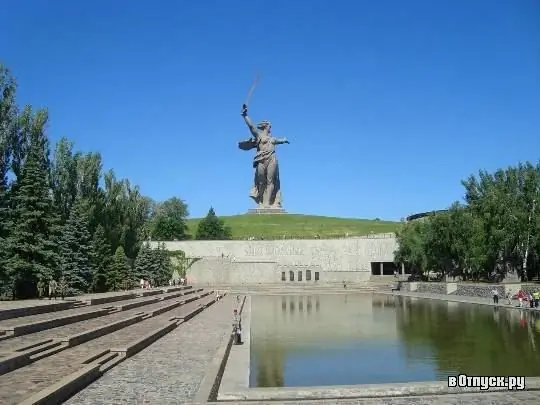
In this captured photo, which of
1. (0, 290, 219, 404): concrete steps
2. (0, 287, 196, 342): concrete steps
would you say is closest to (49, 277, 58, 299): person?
(0, 287, 196, 342): concrete steps

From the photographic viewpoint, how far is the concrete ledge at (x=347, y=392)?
27.8ft

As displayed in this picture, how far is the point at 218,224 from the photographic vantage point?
7362 centimetres

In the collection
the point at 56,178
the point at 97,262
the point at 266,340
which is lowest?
the point at 266,340

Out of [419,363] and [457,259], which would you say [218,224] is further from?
[419,363]

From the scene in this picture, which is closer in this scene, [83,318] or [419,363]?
[419,363]

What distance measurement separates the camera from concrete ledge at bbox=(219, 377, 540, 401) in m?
8.46

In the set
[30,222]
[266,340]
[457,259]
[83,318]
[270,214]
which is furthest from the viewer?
[270,214]

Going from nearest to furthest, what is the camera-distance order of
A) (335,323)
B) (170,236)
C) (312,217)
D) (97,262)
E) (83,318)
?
(83,318) → (335,323) → (97,262) → (170,236) → (312,217)

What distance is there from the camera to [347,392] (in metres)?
8.66

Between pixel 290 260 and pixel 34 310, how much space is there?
1709 inches

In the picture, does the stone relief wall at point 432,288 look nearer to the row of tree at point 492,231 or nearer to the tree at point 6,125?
the row of tree at point 492,231

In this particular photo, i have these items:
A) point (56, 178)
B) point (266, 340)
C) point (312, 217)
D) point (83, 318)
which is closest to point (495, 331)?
point (266, 340)

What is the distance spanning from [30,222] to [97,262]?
32.7 ft

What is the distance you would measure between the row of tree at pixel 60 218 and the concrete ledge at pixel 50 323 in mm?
6023
